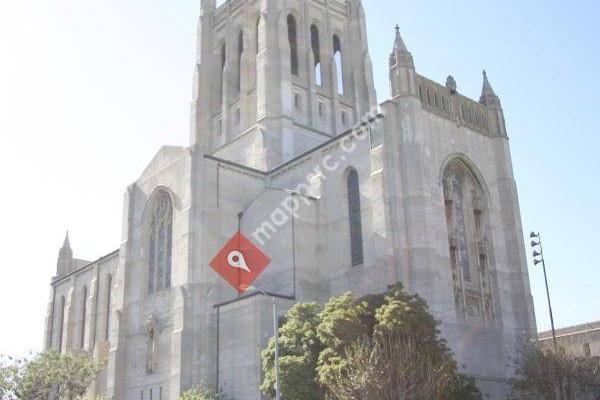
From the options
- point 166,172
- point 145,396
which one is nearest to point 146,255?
point 166,172

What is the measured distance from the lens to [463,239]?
40562 millimetres

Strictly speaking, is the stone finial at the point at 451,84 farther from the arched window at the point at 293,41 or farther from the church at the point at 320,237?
the arched window at the point at 293,41

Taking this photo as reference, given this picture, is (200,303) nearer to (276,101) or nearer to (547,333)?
(276,101)

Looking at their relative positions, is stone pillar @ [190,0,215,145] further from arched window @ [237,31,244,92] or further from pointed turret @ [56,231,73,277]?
pointed turret @ [56,231,73,277]

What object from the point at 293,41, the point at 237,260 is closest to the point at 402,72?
the point at 237,260

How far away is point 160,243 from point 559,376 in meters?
25.4

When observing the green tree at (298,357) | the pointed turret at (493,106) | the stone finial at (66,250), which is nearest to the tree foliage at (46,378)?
the green tree at (298,357)

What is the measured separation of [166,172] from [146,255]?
5.61m

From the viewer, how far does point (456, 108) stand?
1674 inches

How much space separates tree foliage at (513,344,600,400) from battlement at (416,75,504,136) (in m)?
14.6

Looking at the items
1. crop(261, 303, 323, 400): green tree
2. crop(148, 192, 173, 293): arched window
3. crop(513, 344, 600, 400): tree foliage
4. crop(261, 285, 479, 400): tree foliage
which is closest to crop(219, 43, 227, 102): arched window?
crop(148, 192, 173, 293): arched window

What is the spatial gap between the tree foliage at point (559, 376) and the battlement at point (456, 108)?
14.6m

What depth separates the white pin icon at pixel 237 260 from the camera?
125ft

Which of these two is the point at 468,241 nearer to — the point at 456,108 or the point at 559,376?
the point at 456,108
